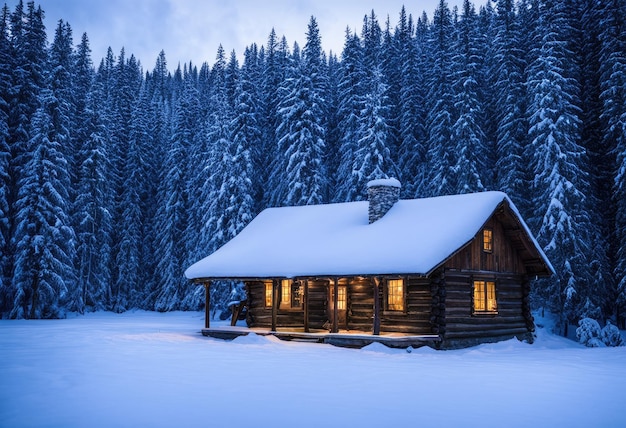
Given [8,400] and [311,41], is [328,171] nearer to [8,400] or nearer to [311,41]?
[311,41]

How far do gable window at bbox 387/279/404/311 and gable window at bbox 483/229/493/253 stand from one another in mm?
3972

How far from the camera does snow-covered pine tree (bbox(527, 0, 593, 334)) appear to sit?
30.6 metres

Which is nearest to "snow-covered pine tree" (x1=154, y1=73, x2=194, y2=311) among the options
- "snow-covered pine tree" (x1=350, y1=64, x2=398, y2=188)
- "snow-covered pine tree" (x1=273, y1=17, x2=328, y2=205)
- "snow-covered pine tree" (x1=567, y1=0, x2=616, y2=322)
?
"snow-covered pine tree" (x1=273, y1=17, x2=328, y2=205)

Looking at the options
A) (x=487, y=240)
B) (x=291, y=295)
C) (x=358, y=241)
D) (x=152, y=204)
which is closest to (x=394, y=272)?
(x=358, y=241)


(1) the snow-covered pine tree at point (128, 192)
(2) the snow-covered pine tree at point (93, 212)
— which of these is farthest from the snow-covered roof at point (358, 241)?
(1) the snow-covered pine tree at point (128, 192)

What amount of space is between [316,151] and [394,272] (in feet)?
73.2

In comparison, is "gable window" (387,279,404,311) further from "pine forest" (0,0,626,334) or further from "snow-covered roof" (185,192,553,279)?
"pine forest" (0,0,626,334)

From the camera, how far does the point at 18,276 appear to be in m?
35.8

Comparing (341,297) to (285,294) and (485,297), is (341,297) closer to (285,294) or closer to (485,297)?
(285,294)

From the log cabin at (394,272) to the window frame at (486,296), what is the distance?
1.7 inches

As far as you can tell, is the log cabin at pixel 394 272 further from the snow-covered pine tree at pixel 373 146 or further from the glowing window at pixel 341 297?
the snow-covered pine tree at pixel 373 146

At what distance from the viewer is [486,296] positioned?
23594 millimetres

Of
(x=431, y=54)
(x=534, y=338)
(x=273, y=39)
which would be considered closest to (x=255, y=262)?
(x=534, y=338)

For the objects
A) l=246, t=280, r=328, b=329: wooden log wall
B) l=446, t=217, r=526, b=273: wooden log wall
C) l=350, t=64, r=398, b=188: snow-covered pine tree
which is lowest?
l=246, t=280, r=328, b=329: wooden log wall
